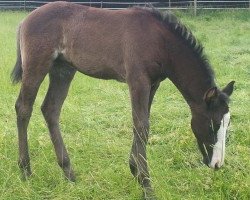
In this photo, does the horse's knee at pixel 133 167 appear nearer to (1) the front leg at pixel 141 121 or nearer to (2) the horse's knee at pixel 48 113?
(1) the front leg at pixel 141 121

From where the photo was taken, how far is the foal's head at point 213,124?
3572 millimetres

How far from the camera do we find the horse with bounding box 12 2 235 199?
366cm

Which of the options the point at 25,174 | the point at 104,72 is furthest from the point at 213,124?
the point at 25,174

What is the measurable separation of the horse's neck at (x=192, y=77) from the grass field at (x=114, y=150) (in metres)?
0.69

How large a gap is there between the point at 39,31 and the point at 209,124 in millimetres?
1749

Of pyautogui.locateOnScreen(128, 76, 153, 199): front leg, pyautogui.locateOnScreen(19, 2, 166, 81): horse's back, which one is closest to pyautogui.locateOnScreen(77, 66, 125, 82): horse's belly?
pyautogui.locateOnScreen(19, 2, 166, 81): horse's back

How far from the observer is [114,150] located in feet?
15.0

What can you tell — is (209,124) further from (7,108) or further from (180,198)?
(7,108)

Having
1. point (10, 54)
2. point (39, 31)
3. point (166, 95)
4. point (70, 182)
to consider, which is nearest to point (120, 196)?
point (70, 182)

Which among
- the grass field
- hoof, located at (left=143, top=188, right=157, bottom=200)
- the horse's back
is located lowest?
the grass field

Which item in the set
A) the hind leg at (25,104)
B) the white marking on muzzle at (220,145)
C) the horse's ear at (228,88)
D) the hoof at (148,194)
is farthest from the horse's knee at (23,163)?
the horse's ear at (228,88)

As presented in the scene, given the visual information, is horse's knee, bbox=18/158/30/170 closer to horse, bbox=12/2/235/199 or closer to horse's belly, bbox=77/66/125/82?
horse, bbox=12/2/235/199

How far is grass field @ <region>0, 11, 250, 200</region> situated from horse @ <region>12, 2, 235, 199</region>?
0.58ft

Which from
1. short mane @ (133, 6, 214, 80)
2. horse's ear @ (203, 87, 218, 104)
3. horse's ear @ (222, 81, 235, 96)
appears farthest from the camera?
short mane @ (133, 6, 214, 80)
